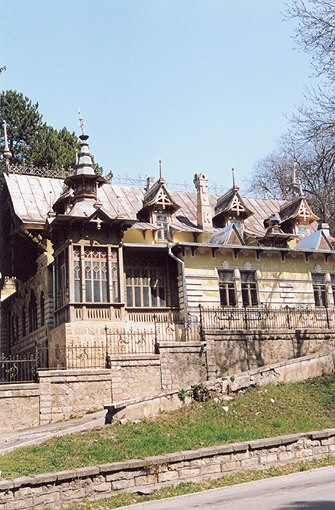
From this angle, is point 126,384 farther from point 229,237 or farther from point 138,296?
point 229,237

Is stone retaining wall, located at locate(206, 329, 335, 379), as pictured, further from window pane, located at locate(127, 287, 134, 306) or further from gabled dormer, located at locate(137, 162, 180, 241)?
gabled dormer, located at locate(137, 162, 180, 241)

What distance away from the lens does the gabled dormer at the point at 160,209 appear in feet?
96.1

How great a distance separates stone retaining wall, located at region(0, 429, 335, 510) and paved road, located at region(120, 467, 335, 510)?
0.75 metres

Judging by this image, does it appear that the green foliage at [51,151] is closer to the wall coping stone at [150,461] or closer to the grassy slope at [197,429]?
the grassy slope at [197,429]

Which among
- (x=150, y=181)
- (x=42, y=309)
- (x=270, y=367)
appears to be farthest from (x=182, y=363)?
(x=150, y=181)

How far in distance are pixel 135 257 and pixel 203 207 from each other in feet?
15.9

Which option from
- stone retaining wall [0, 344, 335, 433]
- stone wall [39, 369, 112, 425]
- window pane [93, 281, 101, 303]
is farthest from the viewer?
window pane [93, 281, 101, 303]

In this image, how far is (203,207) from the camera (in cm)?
3059

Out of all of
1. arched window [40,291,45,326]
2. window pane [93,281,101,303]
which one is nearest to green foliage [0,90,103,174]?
arched window [40,291,45,326]

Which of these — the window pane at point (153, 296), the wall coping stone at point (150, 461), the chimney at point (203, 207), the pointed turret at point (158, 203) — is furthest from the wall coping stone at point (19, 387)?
the chimney at point (203, 207)

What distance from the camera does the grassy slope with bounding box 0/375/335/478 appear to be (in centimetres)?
1345

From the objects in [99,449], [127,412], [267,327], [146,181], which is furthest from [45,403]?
[146,181]

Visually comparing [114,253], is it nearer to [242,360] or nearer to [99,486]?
[242,360]

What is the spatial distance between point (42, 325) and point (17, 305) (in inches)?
212
